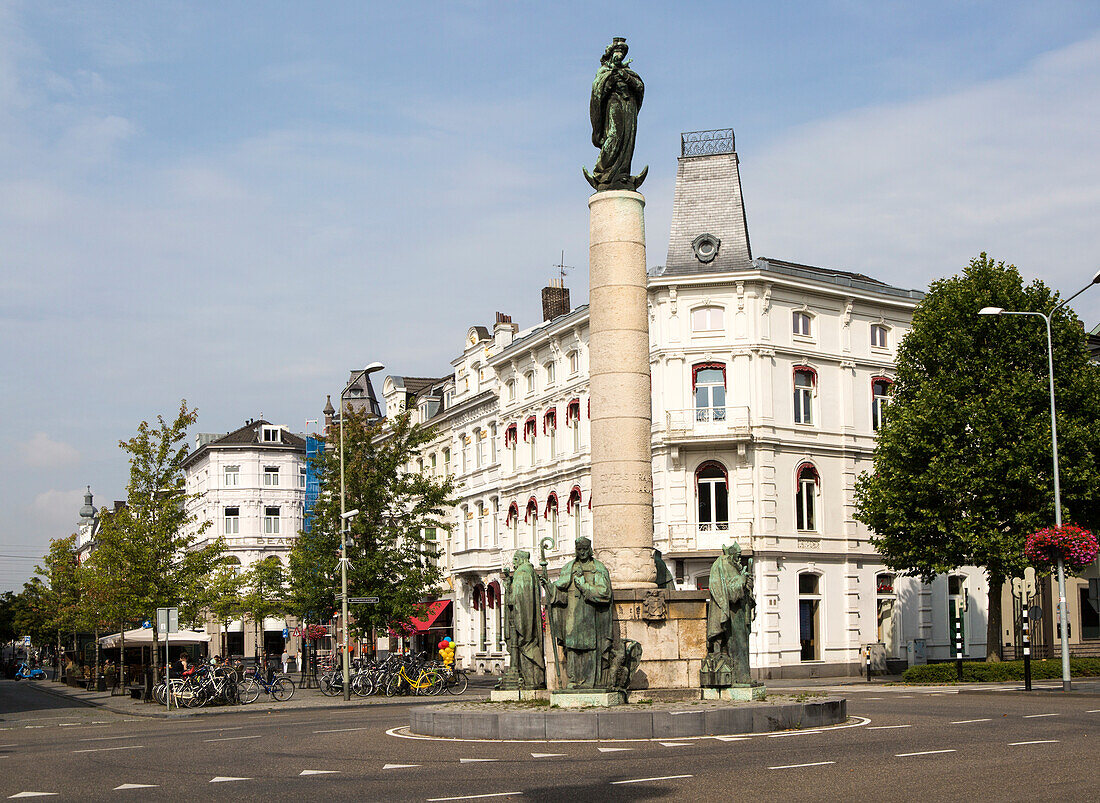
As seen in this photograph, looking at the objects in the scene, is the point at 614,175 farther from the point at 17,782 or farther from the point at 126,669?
the point at 126,669

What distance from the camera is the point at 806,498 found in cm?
4947

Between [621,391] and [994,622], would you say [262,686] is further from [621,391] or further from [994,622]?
[994,622]

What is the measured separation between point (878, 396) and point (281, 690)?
2627 cm

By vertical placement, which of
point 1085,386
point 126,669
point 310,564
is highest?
point 1085,386

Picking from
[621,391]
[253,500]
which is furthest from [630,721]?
[253,500]

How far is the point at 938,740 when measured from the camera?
17.8 metres

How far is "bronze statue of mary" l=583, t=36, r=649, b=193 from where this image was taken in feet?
78.5

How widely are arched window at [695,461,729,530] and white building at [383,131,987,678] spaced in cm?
5

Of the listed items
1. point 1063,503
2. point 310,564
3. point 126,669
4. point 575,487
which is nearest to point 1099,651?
point 1063,503

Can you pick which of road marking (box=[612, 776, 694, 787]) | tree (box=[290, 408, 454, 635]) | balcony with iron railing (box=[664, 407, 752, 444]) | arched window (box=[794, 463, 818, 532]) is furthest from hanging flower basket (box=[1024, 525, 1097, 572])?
tree (box=[290, 408, 454, 635])

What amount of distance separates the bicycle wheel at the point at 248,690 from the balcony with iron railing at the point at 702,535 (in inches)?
603

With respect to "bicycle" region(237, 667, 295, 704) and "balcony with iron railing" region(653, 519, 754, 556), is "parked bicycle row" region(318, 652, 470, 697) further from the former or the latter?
"balcony with iron railing" region(653, 519, 754, 556)

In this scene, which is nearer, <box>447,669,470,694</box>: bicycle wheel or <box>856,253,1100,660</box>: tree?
<box>856,253,1100,660</box>: tree

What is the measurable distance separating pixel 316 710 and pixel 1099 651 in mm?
33974
